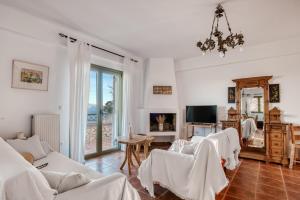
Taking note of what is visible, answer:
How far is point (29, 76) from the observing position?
3076 mm

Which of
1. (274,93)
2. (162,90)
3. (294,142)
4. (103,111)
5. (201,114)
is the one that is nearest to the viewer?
(294,142)

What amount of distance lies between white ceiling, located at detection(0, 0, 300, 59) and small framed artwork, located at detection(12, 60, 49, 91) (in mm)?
929

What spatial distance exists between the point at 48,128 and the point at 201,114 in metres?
3.85

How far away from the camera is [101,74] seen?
454 cm

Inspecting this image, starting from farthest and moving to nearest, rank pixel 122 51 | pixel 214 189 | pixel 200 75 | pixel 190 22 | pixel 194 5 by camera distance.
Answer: pixel 200 75, pixel 122 51, pixel 190 22, pixel 194 5, pixel 214 189

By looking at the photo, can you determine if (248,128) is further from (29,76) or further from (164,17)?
(29,76)

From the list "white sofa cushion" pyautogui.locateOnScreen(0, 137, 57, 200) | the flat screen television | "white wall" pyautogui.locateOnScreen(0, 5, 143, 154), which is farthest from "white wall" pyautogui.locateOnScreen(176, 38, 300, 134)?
"white sofa cushion" pyautogui.locateOnScreen(0, 137, 57, 200)

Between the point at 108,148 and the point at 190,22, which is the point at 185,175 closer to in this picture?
the point at 190,22

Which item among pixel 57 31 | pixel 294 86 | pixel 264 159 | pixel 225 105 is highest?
pixel 57 31

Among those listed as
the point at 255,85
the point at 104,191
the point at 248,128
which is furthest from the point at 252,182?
the point at 104,191

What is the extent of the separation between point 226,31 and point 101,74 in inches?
122

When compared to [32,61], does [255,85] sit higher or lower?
lower

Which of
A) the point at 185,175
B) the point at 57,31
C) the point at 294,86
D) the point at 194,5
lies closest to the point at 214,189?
the point at 185,175

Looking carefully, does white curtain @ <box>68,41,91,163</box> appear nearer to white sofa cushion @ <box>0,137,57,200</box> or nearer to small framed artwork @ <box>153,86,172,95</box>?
small framed artwork @ <box>153,86,172,95</box>
